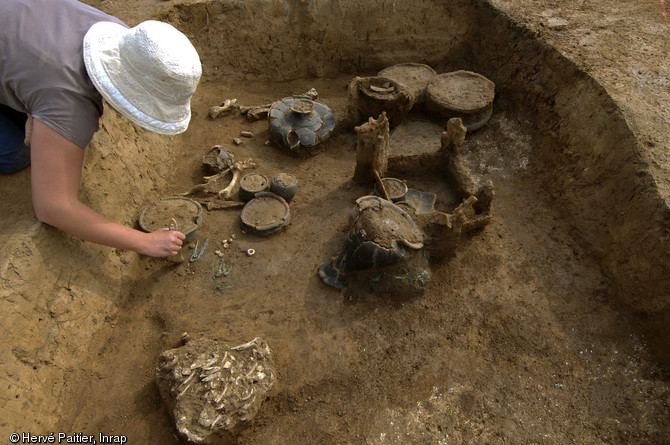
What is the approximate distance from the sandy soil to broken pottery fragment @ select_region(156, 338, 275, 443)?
0.67ft

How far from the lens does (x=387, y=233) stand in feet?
9.89

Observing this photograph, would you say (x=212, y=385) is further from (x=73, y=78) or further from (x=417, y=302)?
(x=73, y=78)

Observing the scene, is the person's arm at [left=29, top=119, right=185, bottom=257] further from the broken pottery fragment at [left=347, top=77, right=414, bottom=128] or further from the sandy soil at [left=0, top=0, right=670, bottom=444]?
the broken pottery fragment at [left=347, top=77, right=414, bottom=128]

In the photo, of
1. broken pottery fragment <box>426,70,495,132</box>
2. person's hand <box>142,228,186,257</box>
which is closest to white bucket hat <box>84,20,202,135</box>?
person's hand <box>142,228,186,257</box>

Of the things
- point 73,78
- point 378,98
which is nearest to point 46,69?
point 73,78

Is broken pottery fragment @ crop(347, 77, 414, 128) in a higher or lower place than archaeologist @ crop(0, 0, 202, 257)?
lower

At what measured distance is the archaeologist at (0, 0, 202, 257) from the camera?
6.78ft

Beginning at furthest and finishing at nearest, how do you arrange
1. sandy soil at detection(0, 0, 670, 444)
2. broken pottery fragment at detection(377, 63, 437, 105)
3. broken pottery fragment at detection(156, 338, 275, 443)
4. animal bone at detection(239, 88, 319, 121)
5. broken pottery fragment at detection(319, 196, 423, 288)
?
animal bone at detection(239, 88, 319, 121), broken pottery fragment at detection(377, 63, 437, 105), broken pottery fragment at detection(319, 196, 423, 288), sandy soil at detection(0, 0, 670, 444), broken pottery fragment at detection(156, 338, 275, 443)

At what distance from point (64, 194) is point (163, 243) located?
674 millimetres

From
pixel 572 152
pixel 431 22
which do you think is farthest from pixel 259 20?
pixel 572 152

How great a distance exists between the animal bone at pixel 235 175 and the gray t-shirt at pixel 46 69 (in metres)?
1.76

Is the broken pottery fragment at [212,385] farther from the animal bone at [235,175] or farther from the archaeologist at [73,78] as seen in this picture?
the animal bone at [235,175]

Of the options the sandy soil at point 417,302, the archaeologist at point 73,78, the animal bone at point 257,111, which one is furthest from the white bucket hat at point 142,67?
the animal bone at point 257,111

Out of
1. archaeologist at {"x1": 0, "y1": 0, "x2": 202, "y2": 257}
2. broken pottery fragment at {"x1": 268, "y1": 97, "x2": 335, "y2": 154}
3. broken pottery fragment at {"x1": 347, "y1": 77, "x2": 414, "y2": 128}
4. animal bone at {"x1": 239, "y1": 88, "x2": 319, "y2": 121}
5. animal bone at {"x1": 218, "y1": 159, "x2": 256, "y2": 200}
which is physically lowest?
animal bone at {"x1": 218, "y1": 159, "x2": 256, "y2": 200}
